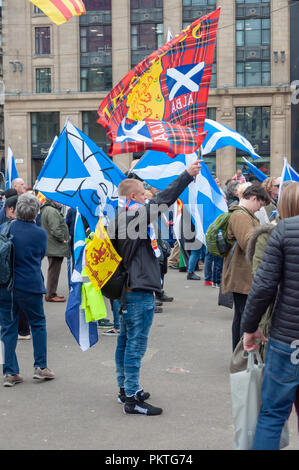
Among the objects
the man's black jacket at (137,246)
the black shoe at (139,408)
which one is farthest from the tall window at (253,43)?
the black shoe at (139,408)

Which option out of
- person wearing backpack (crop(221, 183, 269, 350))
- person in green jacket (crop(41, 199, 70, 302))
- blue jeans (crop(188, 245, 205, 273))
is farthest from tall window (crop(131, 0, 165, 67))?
person wearing backpack (crop(221, 183, 269, 350))

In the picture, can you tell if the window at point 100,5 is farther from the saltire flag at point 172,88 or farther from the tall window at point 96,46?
the saltire flag at point 172,88

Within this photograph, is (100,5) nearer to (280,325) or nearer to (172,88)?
(172,88)

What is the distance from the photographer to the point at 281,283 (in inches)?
143

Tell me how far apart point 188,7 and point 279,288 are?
44.7 metres

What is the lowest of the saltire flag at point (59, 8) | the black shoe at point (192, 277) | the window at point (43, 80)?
the black shoe at point (192, 277)

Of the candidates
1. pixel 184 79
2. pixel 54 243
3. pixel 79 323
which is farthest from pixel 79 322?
pixel 54 243

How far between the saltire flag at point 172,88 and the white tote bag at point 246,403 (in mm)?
2706

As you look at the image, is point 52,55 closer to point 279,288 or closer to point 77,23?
point 77,23

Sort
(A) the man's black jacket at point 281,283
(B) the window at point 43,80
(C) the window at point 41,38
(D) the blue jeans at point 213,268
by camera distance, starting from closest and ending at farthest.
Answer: (A) the man's black jacket at point 281,283
(D) the blue jeans at point 213,268
(C) the window at point 41,38
(B) the window at point 43,80

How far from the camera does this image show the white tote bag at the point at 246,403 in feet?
12.0

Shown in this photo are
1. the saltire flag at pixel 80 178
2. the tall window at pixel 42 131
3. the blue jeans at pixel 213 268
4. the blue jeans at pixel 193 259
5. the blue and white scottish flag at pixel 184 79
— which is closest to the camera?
the blue and white scottish flag at pixel 184 79

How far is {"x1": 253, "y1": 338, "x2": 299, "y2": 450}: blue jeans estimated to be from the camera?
3.54m

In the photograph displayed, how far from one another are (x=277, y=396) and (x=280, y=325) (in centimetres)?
40
